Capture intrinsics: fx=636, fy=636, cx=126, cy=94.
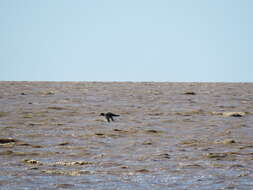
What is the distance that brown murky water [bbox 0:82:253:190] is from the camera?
1455cm

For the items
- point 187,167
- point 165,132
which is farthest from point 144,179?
point 165,132

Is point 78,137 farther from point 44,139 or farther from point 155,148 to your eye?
point 155,148

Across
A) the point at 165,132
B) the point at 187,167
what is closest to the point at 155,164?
the point at 187,167

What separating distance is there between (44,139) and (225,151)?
6.59 metres

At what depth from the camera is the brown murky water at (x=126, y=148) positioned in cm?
1455

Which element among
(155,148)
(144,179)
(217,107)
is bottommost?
(144,179)

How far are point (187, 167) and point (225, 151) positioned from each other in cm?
330

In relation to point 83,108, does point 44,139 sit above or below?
below

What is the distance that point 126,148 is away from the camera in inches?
788

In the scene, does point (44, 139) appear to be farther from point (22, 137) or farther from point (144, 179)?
point (144, 179)

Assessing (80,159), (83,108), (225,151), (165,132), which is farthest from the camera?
(83,108)

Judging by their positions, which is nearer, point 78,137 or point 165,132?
point 78,137

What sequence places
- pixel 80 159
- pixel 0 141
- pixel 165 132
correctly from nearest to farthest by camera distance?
pixel 80 159
pixel 0 141
pixel 165 132

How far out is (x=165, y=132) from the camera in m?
24.7
